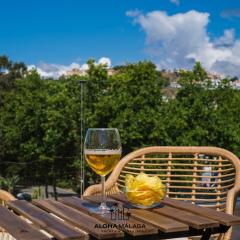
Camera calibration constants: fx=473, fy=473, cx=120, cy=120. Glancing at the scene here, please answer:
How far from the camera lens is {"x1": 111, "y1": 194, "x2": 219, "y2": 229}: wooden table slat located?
114 cm

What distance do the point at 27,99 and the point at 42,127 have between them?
1503mm

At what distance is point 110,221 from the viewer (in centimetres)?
115

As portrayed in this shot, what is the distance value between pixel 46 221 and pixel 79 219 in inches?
3.3

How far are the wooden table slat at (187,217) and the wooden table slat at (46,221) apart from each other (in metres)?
0.27

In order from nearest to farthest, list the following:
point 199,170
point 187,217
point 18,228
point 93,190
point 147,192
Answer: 1. point 18,228
2. point 187,217
3. point 147,192
4. point 93,190
5. point 199,170

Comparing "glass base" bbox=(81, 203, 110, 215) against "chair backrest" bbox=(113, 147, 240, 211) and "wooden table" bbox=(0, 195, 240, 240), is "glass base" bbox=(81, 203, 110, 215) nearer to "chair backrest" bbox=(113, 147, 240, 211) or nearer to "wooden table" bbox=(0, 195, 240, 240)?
"wooden table" bbox=(0, 195, 240, 240)

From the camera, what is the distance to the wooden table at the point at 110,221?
1.06m

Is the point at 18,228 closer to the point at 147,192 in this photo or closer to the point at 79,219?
the point at 79,219

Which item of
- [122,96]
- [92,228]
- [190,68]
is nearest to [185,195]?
[92,228]

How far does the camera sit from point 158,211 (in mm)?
1279

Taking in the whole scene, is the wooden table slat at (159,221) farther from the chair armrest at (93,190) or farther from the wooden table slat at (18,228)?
the chair armrest at (93,190)

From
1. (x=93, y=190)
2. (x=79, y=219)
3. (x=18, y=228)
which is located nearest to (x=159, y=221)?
(x=79, y=219)

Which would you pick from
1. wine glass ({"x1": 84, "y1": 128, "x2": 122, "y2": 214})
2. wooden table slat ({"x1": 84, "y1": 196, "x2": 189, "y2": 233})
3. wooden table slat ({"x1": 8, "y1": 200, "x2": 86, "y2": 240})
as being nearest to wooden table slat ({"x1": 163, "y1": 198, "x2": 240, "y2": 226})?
wooden table slat ({"x1": 84, "y1": 196, "x2": 189, "y2": 233})

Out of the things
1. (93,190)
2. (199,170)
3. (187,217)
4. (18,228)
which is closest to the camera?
(18,228)
